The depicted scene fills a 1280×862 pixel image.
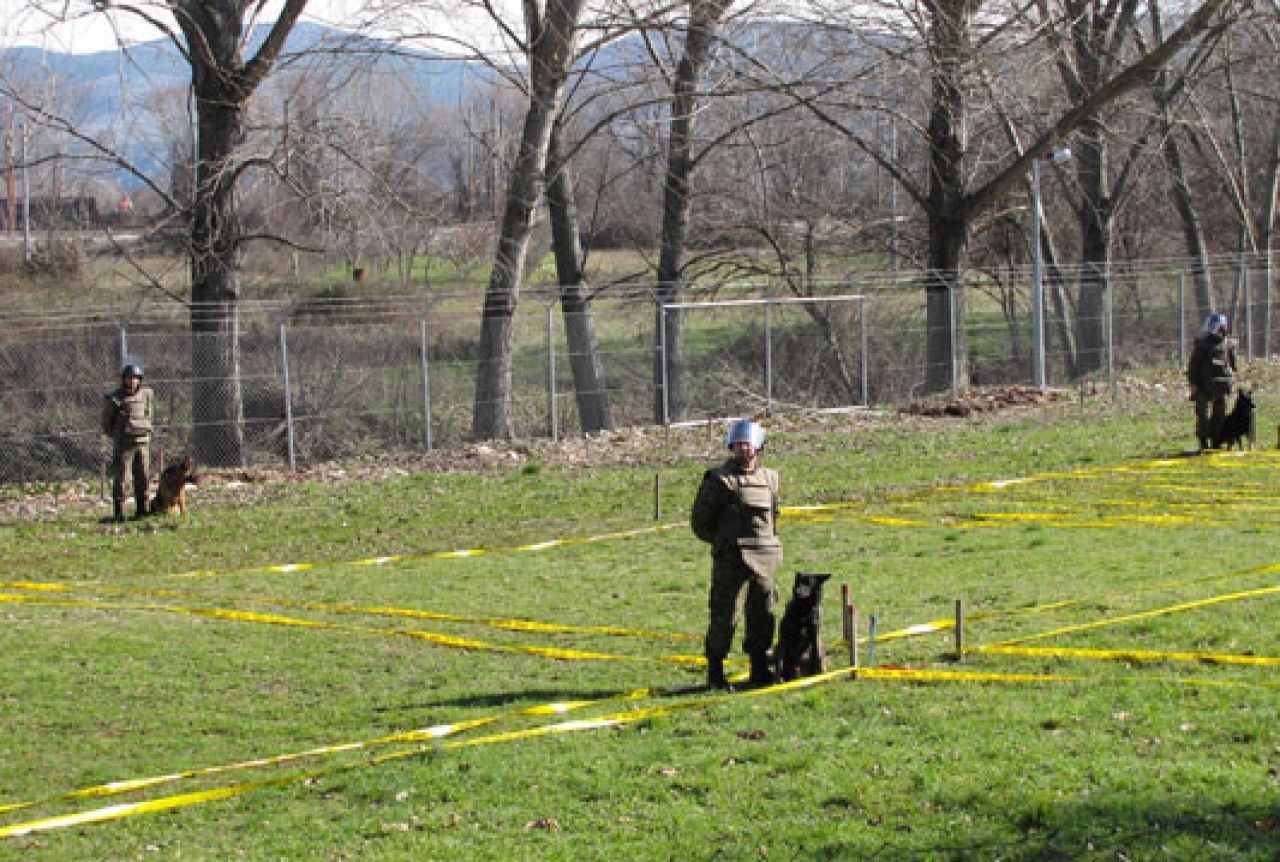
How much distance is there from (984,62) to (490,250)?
11245 mm

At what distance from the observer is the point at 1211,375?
889 inches

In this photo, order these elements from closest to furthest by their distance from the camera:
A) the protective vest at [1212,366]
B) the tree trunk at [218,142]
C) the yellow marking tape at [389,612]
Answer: the yellow marking tape at [389,612], the protective vest at [1212,366], the tree trunk at [218,142]

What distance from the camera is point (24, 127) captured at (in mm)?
30172

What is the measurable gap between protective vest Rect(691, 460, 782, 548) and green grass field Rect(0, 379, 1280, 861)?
102 centimetres

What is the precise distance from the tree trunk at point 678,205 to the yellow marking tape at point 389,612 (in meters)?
12.2

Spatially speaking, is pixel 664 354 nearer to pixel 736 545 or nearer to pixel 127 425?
pixel 127 425

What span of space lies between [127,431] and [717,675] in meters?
11.6

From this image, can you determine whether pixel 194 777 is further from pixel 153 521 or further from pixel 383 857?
pixel 153 521

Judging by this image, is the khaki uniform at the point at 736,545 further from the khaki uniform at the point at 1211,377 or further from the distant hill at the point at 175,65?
the distant hill at the point at 175,65

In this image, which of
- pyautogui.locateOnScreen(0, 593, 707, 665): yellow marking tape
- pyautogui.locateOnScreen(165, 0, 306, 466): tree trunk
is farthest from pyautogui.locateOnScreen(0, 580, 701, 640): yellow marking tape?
pyautogui.locateOnScreen(165, 0, 306, 466): tree trunk

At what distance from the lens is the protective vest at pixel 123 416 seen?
19.9 m

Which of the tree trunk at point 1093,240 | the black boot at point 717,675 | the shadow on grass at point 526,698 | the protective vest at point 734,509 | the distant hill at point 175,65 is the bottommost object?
the shadow on grass at point 526,698

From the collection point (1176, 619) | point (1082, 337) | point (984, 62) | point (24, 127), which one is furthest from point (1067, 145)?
point (1176, 619)

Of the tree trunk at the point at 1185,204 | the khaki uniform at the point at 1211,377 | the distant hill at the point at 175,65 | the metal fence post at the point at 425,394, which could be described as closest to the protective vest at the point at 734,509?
the khaki uniform at the point at 1211,377
